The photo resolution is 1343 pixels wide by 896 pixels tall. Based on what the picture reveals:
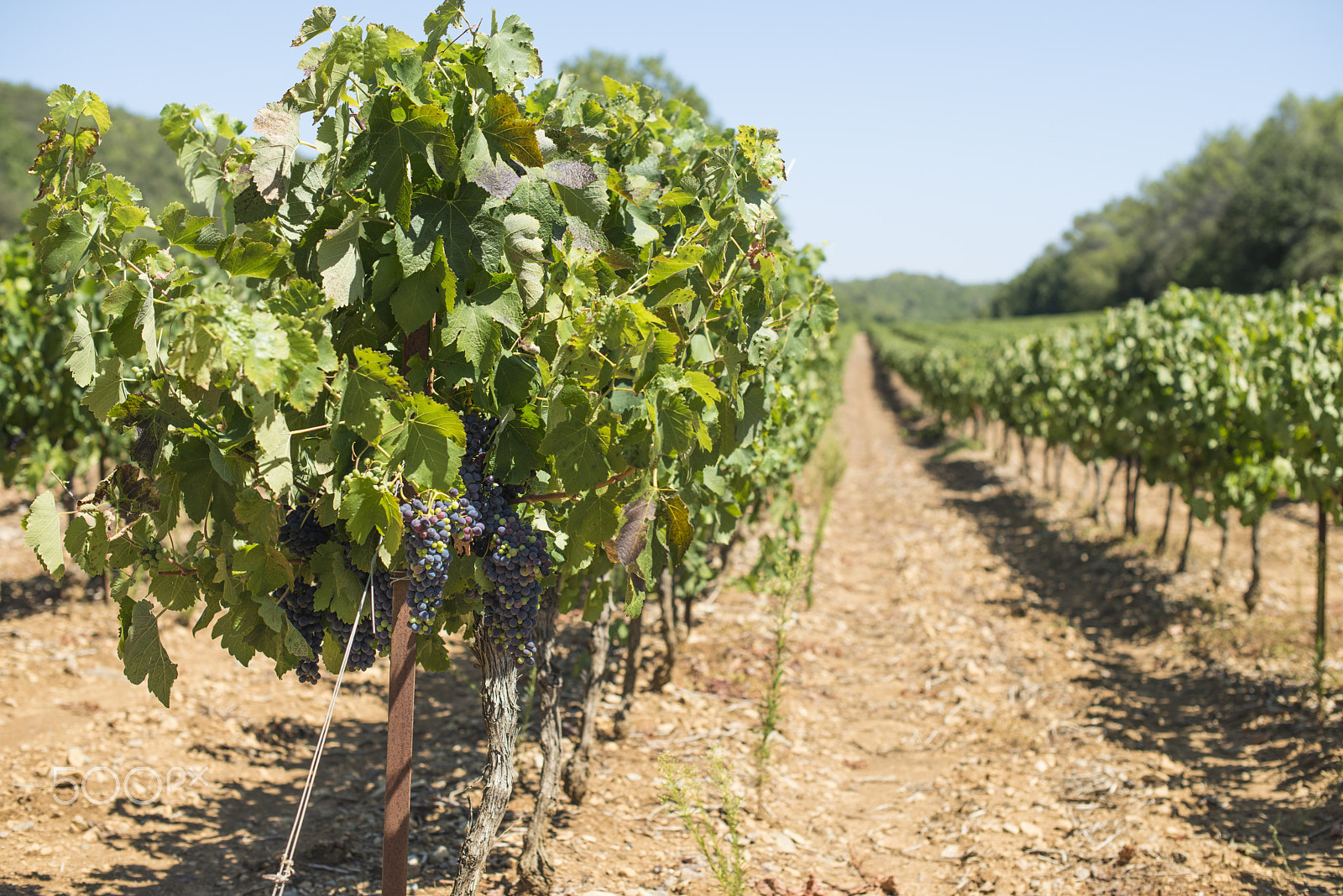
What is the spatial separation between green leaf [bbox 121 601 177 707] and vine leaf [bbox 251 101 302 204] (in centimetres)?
108

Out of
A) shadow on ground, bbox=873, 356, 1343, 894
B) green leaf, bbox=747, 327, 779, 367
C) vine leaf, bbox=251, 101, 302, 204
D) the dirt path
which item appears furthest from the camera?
shadow on ground, bbox=873, 356, 1343, 894

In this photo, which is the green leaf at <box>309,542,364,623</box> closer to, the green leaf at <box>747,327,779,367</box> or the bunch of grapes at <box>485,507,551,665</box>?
the bunch of grapes at <box>485,507,551,665</box>

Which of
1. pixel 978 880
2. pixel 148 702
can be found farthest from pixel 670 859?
pixel 148 702

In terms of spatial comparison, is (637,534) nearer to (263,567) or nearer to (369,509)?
(369,509)

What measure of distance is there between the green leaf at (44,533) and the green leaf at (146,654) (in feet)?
0.67

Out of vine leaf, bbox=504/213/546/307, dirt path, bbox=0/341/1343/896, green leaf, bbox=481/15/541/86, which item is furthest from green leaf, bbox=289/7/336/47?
dirt path, bbox=0/341/1343/896

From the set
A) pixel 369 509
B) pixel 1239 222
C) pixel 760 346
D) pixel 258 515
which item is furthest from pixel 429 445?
pixel 1239 222

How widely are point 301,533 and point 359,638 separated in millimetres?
329

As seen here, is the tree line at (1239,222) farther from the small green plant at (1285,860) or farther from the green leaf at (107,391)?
the green leaf at (107,391)

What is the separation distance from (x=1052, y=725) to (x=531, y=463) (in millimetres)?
4755

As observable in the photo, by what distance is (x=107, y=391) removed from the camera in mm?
2004

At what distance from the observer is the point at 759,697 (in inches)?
220

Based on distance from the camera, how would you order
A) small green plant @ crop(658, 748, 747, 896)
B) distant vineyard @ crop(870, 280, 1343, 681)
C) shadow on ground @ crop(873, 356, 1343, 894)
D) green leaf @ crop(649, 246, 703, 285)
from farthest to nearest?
distant vineyard @ crop(870, 280, 1343, 681) < shadow on ground @ crop(873, 356, 1343, 894) < small green plant @ crop(658, 748, 747, 896) < green leaf @ crop(649, 246, 703, 285)

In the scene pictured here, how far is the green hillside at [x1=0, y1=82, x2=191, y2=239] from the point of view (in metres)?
57.7
